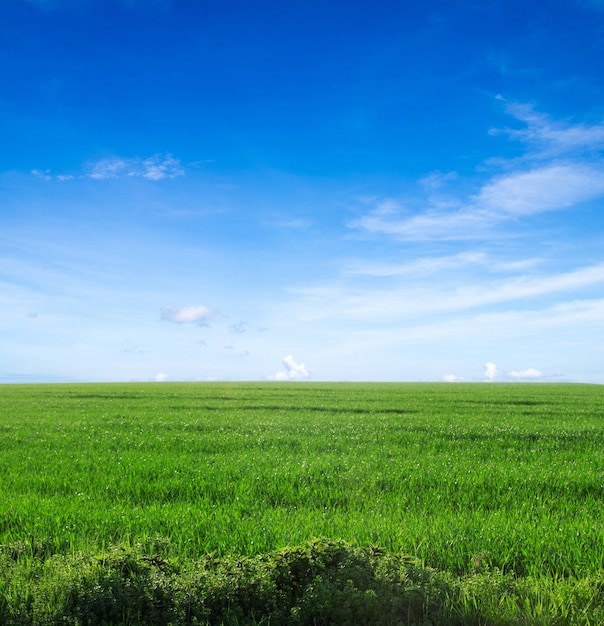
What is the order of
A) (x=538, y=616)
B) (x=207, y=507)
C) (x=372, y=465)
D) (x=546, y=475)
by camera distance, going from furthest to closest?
(x=372, y=465)
(x=546, y=475)
(x=207, y=507)
(x=538, y=616)

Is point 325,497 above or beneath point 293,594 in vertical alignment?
above

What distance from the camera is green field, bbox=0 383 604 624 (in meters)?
6.44

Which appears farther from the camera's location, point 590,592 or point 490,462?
point 490,462

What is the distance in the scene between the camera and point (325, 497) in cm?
903

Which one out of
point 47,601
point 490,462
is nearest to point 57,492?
point 47,601

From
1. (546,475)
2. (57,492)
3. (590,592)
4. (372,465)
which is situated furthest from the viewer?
(372,465)

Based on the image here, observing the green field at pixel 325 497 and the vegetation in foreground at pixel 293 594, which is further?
the green field at pixel 325 497

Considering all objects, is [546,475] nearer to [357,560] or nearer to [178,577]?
[357,560]

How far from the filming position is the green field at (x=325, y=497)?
6.44 metres

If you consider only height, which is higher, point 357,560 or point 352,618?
point 357,560

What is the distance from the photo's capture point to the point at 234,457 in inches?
491

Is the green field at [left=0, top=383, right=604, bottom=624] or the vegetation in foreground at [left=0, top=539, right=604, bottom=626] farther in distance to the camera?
the green field at [left=0, top=383, right=604, bottom=624]

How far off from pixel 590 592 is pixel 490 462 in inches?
273

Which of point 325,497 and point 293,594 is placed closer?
point 293,594
